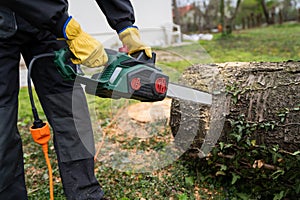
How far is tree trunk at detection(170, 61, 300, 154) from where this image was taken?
1.63m

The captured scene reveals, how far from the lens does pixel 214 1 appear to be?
48.5 ft

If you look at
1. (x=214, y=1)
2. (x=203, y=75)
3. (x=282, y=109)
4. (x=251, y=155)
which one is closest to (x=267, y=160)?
(x=251, y=155)

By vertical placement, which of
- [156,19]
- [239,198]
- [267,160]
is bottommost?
[239,198]

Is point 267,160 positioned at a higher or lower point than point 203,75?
lower

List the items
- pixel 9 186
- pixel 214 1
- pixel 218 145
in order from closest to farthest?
A: pixel 9 186, pixel 218 145, pixel 214 1

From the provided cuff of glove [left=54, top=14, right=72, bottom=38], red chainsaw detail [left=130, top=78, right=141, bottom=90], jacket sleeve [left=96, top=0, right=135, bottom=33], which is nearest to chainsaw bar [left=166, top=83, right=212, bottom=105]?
red chainsaw detail [left=130, top=78, right=141, bottom=90]

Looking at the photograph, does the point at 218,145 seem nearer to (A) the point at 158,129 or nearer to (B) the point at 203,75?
(B) the point at 203,75

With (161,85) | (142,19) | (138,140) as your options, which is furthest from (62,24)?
(142,19)

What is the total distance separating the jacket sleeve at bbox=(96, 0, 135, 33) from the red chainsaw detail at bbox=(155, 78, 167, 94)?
36 cm

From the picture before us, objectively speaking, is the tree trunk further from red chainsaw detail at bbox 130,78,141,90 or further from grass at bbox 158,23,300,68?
red chainsaw detail at bbox 130,78,141,90

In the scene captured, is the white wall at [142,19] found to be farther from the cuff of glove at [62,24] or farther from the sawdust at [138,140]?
the cuff of glove at [62,24]

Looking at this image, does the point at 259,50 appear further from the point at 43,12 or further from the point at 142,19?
the point at 43,12

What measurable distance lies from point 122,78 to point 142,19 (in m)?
6.84

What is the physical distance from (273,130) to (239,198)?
0.49 m
